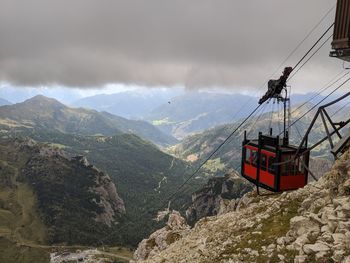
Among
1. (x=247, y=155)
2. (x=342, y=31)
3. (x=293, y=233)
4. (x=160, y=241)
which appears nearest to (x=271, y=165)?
(x=247, y=155)

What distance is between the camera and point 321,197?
31.0m

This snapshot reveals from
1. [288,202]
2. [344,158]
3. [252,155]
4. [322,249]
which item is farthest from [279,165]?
[322,249]

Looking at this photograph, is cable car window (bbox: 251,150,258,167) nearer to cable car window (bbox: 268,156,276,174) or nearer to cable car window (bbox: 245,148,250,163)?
cable car window (bbox: 245,148,250,163)

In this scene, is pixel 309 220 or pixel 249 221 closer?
pixel 309 220

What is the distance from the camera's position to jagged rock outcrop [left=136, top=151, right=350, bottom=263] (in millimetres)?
22297

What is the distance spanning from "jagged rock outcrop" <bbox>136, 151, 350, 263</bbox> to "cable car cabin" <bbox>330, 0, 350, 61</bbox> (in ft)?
49.1

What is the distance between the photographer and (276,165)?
5022 centimetres

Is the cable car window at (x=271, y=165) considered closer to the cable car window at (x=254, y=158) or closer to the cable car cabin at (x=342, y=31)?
the cable car window at (x=254, y=158)

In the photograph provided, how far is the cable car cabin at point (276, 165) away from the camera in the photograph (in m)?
50.4

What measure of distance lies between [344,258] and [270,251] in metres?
7.21

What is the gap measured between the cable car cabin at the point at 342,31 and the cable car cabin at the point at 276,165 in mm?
11949

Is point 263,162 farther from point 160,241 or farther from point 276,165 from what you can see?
point 160,241

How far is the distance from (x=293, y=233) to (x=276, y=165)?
964 inches

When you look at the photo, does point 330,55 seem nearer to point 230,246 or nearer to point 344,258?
point 230,246
